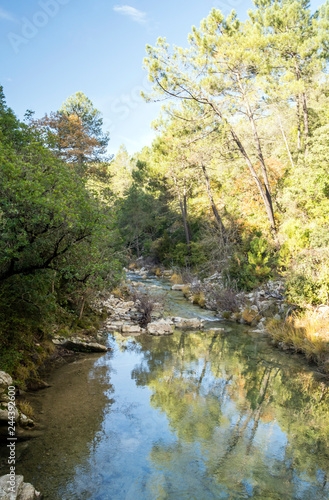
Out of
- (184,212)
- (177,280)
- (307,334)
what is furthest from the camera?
(184,212)

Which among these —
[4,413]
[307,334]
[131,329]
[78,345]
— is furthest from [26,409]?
[307,334]

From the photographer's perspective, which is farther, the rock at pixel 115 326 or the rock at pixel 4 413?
the rock at pixel 115 326

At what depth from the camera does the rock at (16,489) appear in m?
3.17

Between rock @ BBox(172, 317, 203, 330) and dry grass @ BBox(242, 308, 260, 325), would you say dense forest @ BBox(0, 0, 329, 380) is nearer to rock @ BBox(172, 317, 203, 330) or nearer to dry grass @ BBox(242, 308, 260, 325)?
dry grass @ BBox(242, 308, 260, 325)

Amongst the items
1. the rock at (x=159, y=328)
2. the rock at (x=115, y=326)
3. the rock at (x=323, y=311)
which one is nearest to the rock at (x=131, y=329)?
the rock at (x=115, y=326)

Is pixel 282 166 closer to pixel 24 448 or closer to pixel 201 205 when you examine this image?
pixel 201 205

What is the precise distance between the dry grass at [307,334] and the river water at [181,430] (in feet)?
1.15

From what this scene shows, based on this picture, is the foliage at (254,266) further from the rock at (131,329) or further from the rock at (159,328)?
the rock at (131,329)

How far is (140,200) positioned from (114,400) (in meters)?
26.2

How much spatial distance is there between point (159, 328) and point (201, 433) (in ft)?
18.7

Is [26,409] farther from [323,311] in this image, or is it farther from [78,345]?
[323,311]

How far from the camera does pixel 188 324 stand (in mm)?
11477

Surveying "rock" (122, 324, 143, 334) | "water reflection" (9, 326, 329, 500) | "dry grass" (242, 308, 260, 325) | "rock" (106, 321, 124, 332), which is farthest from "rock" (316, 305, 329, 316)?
"rock" (106, 321, 124, 332)

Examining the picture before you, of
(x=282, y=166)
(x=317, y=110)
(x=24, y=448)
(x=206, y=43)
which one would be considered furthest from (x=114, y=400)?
(x=317, y=110)
